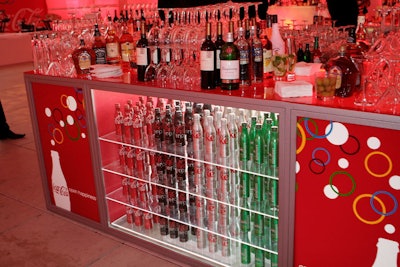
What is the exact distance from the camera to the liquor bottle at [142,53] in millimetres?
2590

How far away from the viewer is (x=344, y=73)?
6.71 feet

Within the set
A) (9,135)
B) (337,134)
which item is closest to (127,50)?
(337,134)

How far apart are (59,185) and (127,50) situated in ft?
4.07

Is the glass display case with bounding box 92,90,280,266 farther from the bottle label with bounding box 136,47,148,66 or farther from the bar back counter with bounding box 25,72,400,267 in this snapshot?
the bottle label with bounding box 136,47,148,66

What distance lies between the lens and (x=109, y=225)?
10.3 ft

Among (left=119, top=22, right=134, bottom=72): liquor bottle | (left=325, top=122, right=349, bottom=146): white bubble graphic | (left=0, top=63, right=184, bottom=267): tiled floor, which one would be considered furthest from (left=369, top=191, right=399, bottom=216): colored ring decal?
(left=119, top=22, right=134, bottom=72): liquor bottle

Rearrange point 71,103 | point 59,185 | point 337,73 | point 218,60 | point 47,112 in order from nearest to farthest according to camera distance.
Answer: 1. point 337,73
2. point 218,60
3. point 71,103
4. point 47,112
5. point 59,185

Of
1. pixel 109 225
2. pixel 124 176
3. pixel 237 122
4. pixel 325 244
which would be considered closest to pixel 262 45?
pixel 237 122

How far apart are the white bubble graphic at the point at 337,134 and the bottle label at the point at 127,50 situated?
1.77m

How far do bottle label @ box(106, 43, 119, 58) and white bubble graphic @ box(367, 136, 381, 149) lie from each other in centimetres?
197

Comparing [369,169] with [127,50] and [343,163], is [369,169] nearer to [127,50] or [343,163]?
[343,163]

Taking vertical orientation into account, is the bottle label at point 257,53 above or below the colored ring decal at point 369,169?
above

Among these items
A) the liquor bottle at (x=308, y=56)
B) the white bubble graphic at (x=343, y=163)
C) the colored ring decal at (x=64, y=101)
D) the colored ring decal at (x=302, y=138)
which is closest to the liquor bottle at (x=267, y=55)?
the liquor bottle at (x=308, y=56)

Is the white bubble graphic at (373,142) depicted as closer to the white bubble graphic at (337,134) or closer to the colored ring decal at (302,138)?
the white bubble graphic at (337,134)
